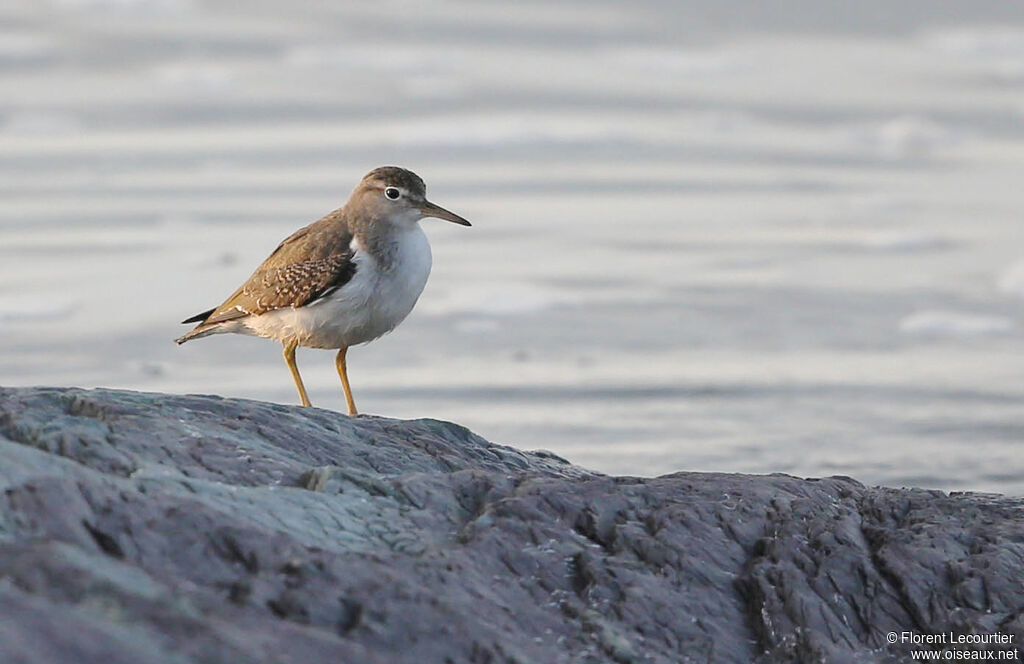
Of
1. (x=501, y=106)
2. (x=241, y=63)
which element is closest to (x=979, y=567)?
(x=501, y=106)

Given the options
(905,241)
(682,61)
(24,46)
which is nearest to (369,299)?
(905,241)

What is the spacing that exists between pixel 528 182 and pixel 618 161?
0.77 metres

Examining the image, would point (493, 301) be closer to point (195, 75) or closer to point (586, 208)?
point (586, 208)

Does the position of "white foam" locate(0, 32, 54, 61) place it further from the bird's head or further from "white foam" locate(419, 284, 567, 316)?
the bird's head

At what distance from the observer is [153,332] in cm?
815

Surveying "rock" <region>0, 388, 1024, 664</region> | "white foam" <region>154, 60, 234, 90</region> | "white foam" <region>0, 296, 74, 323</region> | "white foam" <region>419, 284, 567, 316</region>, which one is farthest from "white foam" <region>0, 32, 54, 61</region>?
"rock" <region>0, 388, 1024, 664</region>

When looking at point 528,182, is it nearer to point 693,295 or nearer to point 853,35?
point 693,295

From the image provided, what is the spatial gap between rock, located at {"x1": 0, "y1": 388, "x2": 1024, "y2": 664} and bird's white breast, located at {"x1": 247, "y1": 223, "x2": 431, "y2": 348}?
6.64 ft

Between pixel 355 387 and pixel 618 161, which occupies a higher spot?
pixel 618 161

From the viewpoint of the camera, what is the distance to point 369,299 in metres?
6.10

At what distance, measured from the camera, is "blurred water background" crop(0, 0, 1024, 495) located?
7.37 metres

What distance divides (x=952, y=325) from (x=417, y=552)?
18.5 ft

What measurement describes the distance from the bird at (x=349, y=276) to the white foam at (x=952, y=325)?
2.85 metres

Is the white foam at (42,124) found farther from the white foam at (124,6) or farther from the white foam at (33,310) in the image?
the white foam at (33,310)
